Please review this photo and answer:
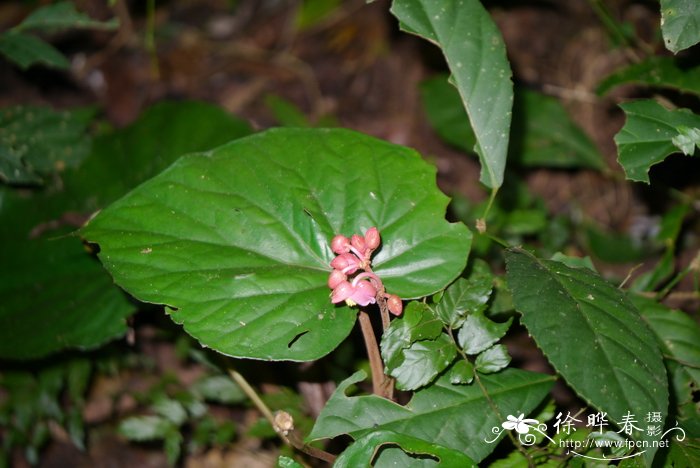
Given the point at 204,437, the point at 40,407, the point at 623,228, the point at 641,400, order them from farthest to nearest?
the point at 623,228 < the point at 40,407 < the point at 204,437 < the point at 641,400

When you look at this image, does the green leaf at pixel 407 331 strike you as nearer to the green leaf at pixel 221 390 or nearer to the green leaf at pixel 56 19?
the green leaf at pixel 221 390

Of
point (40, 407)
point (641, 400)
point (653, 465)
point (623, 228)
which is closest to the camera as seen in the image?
point (641, 400)

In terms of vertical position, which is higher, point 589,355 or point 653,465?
point 589,355

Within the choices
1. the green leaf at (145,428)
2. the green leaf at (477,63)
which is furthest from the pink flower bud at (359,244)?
→ the green leaf at (145,428)

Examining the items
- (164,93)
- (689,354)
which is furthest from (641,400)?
(164,93)

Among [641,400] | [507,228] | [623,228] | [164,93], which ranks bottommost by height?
[623,228]

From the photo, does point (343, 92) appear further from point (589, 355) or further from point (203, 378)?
point (589, 355)
